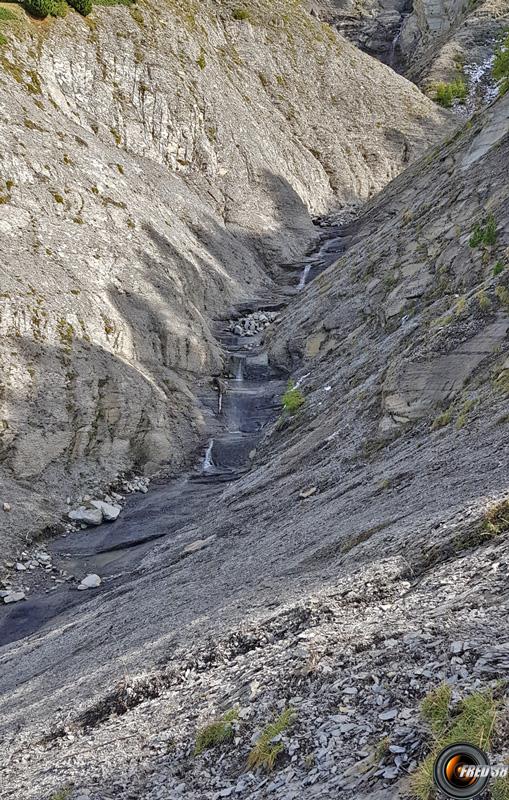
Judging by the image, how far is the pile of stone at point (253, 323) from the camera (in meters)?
41.8

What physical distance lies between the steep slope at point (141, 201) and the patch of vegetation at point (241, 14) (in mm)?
497

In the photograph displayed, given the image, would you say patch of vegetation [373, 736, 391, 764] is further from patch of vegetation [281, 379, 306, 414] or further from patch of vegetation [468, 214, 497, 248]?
patch of vegetation [281, 379, 306, 414]

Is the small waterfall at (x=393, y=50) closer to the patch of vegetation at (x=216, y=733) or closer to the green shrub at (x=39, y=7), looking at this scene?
the green shrub at (x=39, y=7)

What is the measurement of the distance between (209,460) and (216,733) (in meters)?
24.2

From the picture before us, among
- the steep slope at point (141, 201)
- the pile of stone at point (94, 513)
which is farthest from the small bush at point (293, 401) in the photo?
the pile of stone at point (94, 513)

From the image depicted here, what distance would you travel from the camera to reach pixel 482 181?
28.4m

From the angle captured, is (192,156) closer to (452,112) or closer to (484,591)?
(452,112)

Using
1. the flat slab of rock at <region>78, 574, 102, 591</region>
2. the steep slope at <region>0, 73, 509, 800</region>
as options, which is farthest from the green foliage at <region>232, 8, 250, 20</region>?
the flat slab of rock at <region>78, 574, 102, 591</region>

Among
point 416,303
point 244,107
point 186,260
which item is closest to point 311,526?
point 416,303

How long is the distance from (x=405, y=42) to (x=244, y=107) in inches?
2325

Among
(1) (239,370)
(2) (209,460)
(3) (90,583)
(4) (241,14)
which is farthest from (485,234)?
(4) (241,14)

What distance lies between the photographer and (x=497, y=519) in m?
9.66

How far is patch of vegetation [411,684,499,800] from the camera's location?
5.18 m

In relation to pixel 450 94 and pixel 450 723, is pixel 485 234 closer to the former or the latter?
pixel 450 723
